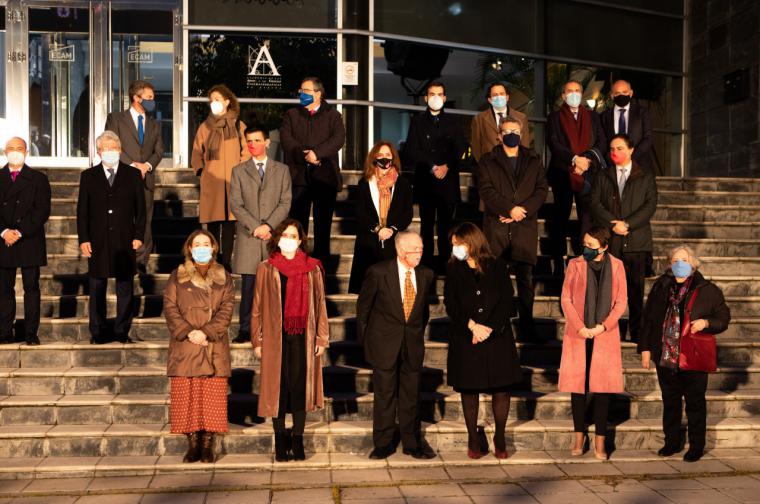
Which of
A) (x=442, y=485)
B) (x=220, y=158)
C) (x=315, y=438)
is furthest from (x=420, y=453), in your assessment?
(x=220, y=158)

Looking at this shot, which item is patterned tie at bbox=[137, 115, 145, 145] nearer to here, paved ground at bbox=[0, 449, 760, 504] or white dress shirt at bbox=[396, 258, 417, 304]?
white dress shirt at bbox=[396, 258, 417, 304]

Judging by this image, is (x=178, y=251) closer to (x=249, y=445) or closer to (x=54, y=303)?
(x=54, y=303)

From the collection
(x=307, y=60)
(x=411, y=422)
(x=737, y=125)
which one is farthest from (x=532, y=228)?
(x=737, y=125)

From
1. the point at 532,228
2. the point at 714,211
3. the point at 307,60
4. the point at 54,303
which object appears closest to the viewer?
the point at 532,228

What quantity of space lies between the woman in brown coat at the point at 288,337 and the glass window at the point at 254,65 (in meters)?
7.90

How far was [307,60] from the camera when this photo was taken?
16.1 metres

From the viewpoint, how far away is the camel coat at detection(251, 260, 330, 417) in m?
8.31

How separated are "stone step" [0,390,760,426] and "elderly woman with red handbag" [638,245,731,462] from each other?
2.24 ft

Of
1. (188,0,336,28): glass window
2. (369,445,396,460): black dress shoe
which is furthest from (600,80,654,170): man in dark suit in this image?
(188,0,336,28): glass window

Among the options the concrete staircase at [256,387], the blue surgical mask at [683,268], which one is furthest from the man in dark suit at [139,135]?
the blue surgical mask at [683,268]

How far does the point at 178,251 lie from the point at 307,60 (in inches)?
205

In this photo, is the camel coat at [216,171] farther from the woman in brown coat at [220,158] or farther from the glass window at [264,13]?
the glass window at [264,13]

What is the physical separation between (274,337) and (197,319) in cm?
60

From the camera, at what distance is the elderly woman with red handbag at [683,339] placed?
845cm
